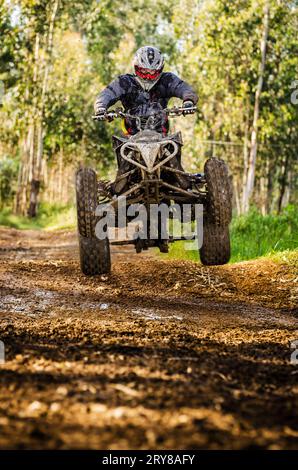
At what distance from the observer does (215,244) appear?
7.15m

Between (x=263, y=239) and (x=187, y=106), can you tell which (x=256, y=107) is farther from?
(x=187, y=106)

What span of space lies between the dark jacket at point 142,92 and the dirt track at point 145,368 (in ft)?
7.59

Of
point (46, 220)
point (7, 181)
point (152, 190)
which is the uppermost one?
point (152, 190)

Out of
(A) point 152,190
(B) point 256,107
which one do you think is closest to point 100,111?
(A) point 152,190

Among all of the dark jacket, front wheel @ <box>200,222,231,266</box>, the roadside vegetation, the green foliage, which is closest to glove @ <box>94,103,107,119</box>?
the dark jacket

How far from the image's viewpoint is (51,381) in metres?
2.68

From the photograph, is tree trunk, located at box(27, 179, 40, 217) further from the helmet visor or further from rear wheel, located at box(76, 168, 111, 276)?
rear wheel, located at box(76, 168, 111, 276)

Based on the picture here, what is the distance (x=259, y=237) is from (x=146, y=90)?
411cm

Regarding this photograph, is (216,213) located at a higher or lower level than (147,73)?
lower

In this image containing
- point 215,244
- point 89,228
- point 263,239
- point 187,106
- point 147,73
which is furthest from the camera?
point 263,239

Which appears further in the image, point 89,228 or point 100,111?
point 100,111

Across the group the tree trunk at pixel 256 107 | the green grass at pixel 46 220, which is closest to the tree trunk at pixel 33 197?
the green grass at pixel 46 220
